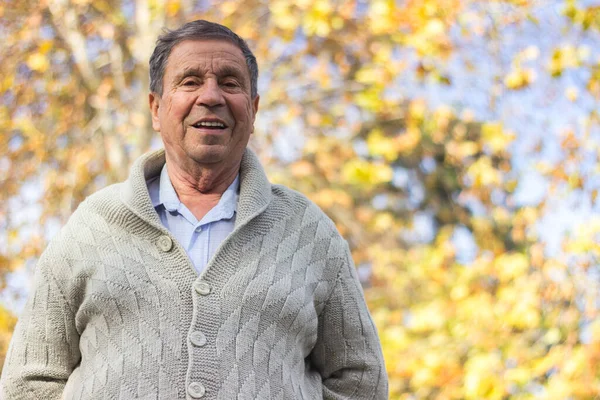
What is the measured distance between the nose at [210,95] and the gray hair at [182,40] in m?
0.13

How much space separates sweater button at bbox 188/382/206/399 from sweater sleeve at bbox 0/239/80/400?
0.34 metres

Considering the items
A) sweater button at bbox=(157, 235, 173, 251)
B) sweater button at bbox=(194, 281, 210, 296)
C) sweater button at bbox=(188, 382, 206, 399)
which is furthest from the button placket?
sweater button at bbox=(188, 382, 206, 399)

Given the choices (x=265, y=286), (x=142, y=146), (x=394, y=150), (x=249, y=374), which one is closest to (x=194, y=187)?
(x=265, y=286)

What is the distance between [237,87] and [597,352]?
156 inches

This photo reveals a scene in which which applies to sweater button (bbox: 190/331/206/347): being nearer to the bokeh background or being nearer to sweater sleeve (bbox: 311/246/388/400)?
sweater sleeve (bbox: 311/246/388/400)

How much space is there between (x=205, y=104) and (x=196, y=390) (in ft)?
2.09

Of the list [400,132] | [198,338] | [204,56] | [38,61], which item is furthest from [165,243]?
[400,132]

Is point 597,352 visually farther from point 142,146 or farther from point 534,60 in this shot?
point 142,146

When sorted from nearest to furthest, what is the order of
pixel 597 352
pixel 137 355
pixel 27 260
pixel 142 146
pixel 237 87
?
1. pixel 137 355
2. pixel 237 87
3. pixel 597 352
4. pixel 142 146
5. pixel 27 260

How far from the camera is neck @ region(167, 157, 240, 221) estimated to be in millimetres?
2148

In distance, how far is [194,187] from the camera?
2170mm

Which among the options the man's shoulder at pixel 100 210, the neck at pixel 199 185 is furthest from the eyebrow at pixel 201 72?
the man's shoulder at pixel 100 210

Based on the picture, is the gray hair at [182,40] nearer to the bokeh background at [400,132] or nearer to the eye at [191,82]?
the eye at [191,82]

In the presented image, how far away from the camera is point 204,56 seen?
83.6 inches
